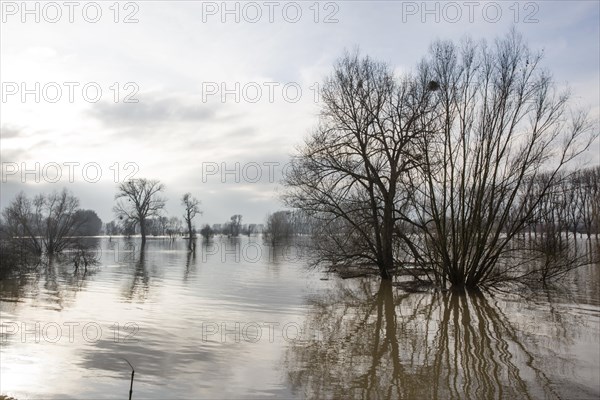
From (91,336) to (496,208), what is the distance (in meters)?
16.2

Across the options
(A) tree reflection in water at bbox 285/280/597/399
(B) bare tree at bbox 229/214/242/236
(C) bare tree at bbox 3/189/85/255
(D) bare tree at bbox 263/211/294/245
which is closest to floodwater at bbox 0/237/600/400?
(A) tree reflection in water at bbox 285/280/597/399

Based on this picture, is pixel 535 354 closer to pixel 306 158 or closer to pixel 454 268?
pixel 454 268

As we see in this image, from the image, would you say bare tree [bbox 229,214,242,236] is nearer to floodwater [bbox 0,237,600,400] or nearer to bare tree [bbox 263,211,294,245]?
bare tree [bbox 263,211,294,245]

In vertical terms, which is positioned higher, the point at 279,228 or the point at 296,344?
the point at 279,228

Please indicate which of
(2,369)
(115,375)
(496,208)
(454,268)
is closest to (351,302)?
(454,268)

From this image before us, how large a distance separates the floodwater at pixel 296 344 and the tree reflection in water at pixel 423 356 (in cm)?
4

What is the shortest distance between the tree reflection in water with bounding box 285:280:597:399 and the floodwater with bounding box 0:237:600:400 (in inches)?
1.5

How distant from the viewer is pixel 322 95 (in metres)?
25.9

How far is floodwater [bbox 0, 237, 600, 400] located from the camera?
7621 millimetres

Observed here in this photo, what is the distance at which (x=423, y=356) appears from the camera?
9602 millimetres

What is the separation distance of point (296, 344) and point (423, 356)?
9.37ft

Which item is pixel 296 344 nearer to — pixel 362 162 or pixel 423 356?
pixel 423 356

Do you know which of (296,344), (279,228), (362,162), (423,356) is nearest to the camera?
(423,356)

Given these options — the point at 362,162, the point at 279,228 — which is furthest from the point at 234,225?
the point at 362,162
